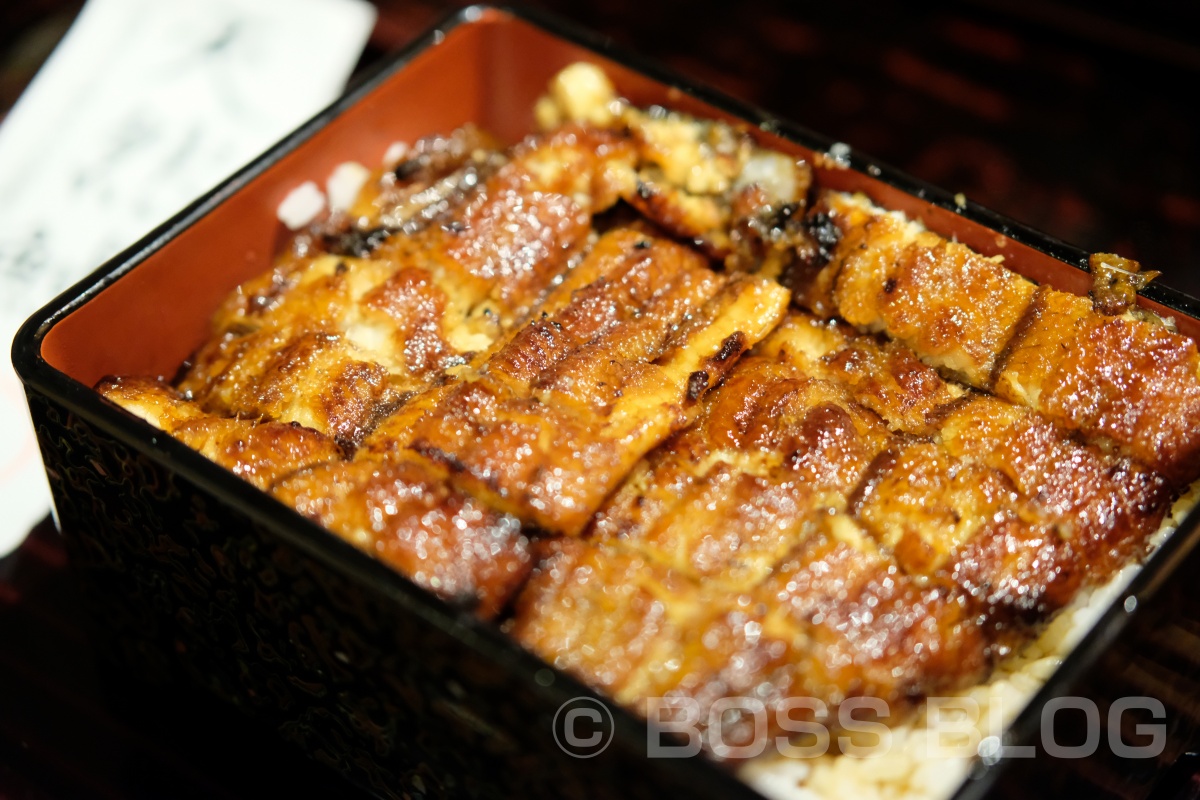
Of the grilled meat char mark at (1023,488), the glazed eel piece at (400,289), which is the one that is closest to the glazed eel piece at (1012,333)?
the grilled meat char mark at (1023,488)

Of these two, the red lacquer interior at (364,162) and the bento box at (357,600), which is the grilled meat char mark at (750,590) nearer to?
the bento box at (357,600)

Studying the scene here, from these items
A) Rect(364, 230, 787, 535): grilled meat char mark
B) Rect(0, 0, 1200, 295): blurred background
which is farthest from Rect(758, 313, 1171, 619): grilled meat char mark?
Rect(0, 0, 1200, 295): blurred background

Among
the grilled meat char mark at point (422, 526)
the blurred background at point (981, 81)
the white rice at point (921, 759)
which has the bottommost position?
the grilled meat char mark at point (422, 526)

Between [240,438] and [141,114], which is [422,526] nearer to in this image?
[240,438]

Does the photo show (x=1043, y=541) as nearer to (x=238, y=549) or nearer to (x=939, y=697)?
(x=939, y=697)

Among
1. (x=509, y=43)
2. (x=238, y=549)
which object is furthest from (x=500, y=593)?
(x=509, y=43)

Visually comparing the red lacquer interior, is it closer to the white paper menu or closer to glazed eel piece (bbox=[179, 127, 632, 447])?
glazed eel piece (bbox=[179, 127, 632, 447])
